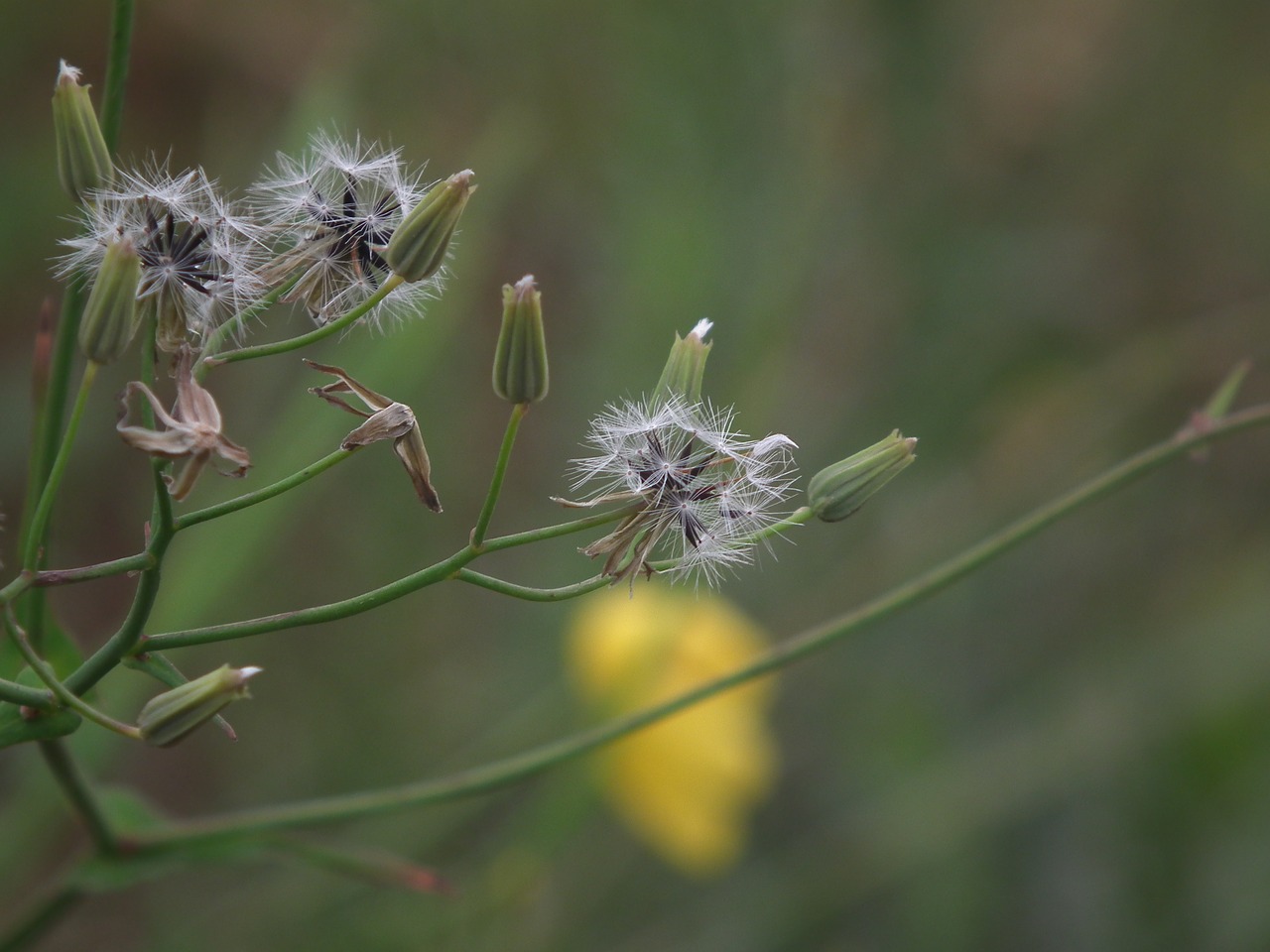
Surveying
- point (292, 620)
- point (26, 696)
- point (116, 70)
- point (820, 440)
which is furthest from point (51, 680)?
point (820, 440)

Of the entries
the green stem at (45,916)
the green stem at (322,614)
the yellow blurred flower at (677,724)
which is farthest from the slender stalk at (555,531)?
the yellow blurred flower at (677,724)

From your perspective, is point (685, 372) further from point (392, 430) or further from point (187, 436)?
point (187, 436)

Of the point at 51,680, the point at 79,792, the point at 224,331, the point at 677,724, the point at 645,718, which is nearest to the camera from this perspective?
the point at 51,680

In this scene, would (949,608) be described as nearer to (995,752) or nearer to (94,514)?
(995,752)

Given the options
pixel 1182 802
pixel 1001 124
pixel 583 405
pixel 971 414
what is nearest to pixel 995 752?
pixel 1182 802

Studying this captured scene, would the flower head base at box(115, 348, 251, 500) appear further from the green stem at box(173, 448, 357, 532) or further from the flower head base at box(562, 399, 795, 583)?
the flower head base at box(562, 399, 795, 583)

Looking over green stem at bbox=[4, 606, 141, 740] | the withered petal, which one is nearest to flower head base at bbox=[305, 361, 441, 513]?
the withered petal
